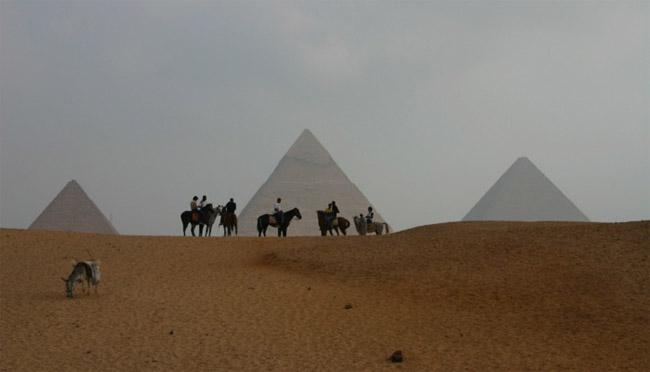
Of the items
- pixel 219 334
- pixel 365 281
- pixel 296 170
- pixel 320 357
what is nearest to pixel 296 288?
pixel 365 281

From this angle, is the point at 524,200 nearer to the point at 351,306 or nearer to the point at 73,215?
the point at 73,215

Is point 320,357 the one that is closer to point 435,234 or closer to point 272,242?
point 435,234

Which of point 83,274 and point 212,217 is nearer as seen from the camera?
point 83,274

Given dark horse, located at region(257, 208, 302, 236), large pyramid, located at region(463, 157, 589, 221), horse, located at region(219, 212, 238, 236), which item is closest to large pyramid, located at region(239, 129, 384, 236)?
large pyramid, located at region(463, 157, 589, 221)

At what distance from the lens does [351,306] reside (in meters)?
13.1

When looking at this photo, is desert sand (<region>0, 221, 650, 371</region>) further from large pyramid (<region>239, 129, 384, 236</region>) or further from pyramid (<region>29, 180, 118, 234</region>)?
large pyramid (<region>239, 129, 384, 236</region>)

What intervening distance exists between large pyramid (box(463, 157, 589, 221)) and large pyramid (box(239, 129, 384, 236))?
1068 cm

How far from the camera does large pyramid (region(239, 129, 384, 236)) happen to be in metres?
59.1

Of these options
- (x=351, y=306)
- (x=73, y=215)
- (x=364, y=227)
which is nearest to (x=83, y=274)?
(x=351, y=306)

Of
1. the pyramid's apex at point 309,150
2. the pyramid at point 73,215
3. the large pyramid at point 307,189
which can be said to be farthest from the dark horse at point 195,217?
the pyramid's apex at point 309,150

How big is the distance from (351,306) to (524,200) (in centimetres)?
5260

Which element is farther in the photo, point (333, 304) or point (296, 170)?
point (296, 170)

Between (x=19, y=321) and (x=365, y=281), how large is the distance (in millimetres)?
6689

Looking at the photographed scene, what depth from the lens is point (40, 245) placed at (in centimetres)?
1980
